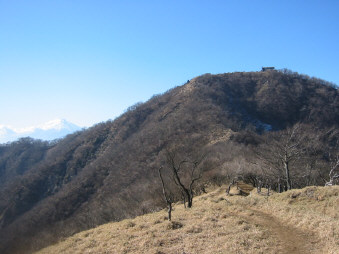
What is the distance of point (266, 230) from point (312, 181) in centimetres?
3505

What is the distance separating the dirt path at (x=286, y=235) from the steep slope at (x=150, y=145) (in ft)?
90.2

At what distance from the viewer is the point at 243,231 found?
15.7 m

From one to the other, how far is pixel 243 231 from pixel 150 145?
87.6 metres

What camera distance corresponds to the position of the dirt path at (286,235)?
1308 cm

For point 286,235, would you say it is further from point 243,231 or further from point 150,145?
point 150,145

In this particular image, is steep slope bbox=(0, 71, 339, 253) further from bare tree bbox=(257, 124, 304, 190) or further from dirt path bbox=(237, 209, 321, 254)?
dirt path bbox=(237, 209, 321, 254)

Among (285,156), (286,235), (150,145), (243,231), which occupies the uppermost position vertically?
(150,145)

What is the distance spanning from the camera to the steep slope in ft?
227

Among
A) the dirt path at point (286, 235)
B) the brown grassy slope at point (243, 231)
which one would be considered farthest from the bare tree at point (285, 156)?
the dirt path at point (286, 235)

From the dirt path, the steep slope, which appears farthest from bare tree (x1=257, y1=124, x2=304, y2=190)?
the dirt path

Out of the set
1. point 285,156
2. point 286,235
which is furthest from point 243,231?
point 285,156

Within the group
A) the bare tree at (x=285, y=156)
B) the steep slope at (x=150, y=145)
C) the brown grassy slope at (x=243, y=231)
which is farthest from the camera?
the steep slope at (x=150, y=145)

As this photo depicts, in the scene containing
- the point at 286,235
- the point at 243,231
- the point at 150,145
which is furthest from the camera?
the point at 150,145

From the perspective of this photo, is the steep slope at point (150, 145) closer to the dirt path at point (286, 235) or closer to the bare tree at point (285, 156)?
the bare tree at point (285, 156)
